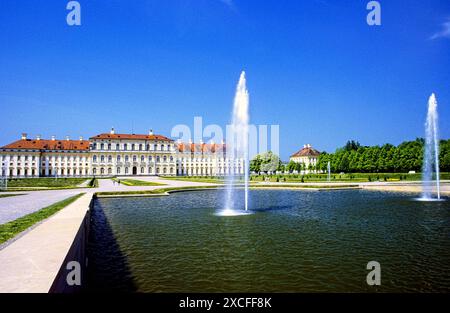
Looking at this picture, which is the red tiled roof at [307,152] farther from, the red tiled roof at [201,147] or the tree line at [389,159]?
the tree line at [389,159]

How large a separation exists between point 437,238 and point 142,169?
89430 millimetres

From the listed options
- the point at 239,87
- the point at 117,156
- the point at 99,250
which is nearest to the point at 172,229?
the point at 99,250

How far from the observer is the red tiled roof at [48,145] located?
87562mm

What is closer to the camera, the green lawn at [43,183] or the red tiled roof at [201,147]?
the green lawn at [43,183]

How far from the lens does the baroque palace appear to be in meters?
87.6

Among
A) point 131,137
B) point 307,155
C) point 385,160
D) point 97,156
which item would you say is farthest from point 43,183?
point 307,155

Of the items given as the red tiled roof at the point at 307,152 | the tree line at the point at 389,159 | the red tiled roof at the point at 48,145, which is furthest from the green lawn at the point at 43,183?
the red tiled roof at the point at 307,152

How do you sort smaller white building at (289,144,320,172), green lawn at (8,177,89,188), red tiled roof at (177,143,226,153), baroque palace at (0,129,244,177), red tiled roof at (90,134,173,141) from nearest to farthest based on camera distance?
green lawn at (8,177,89,188) → baroque palace at (0,129,244,177) → red tiled roof at (90,134,173,141) → red tiled roof at (177,143,226,153) → smaller white building at (289,144,320,172)

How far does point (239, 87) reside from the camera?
20.7 meters

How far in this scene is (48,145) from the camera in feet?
300

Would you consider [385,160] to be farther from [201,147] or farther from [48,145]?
[48,145]

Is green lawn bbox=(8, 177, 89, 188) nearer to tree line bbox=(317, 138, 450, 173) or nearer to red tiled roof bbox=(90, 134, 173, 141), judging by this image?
red tiled roof bbox=(90, 134, 173, 141)

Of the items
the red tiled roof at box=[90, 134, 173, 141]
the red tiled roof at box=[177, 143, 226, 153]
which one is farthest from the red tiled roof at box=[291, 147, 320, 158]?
the red tiled roof at box=[90, 134, 173, 141]

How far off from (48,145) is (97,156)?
1437 cm
